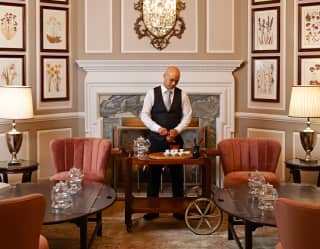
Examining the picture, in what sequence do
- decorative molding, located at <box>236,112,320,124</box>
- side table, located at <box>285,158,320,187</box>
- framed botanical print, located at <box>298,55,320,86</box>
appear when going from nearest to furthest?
side table, located at <box>285,158,320,187</box>
framed botanical print, located at <box>298,55,320,86</box>
decorative molding, located at <box>236,112,320,124</box>

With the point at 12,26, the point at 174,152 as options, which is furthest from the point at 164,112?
the point at 12,26

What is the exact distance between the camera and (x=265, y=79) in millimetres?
6230

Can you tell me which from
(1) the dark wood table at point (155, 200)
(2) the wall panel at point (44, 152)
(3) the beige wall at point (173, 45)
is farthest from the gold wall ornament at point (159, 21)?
(1) the dark wood table at point (155, 200)

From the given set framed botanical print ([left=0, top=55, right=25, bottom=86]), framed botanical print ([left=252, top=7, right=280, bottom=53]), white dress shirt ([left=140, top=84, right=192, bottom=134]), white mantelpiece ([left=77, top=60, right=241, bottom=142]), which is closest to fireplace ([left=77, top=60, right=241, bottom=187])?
white mantelpiece ([left=77, top=60, right=241, bottom=142])

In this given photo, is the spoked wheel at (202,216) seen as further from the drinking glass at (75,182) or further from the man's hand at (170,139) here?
the drinking glass at (75,182)

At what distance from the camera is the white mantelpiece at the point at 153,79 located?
20.6 feet

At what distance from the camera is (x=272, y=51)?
614cm

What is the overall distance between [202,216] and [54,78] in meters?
2.66

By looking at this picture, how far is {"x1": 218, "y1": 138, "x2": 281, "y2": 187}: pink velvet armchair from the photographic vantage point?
206 inches

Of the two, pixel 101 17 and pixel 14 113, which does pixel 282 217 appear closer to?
pixel 14 113

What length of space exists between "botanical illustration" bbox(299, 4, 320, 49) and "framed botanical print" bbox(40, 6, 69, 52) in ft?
9.01

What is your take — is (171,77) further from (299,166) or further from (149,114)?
(299,166)

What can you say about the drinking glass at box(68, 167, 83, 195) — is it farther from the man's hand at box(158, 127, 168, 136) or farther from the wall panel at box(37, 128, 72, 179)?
the wall panel at box(37, 128, 72, 179)

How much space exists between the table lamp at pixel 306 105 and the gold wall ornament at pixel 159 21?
1.73 metres
